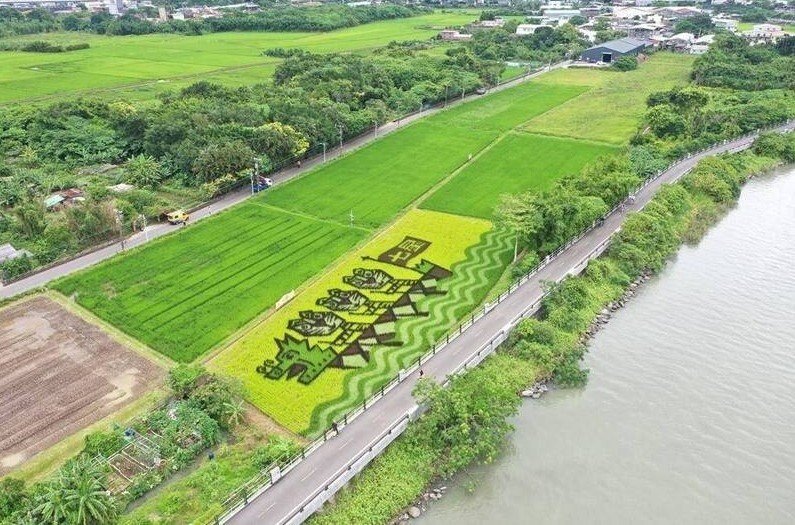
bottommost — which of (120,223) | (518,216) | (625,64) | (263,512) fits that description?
(263,512)

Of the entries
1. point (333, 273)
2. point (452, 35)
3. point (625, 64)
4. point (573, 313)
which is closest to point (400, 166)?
point (333, 273)

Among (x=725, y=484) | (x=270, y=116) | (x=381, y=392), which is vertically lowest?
(x=725, y=484)

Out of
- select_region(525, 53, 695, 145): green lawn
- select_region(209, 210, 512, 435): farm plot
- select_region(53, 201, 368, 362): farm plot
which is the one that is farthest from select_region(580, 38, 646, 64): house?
select_region(53, 201, 368, 362): farm plot

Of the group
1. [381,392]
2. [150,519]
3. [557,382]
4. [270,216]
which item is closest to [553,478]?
[557,382]

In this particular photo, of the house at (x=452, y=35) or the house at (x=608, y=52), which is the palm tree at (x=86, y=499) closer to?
the house at (x=608, y=52)

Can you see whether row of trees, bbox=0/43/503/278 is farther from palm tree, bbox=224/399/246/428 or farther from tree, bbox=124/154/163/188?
palm tree, bbox=224/399/246/428

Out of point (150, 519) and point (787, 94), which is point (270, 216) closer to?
point (150, 519)

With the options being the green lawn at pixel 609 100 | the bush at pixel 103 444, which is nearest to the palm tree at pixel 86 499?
the bush at pixel 103 444

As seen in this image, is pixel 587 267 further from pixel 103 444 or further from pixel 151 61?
pixel 151 61
